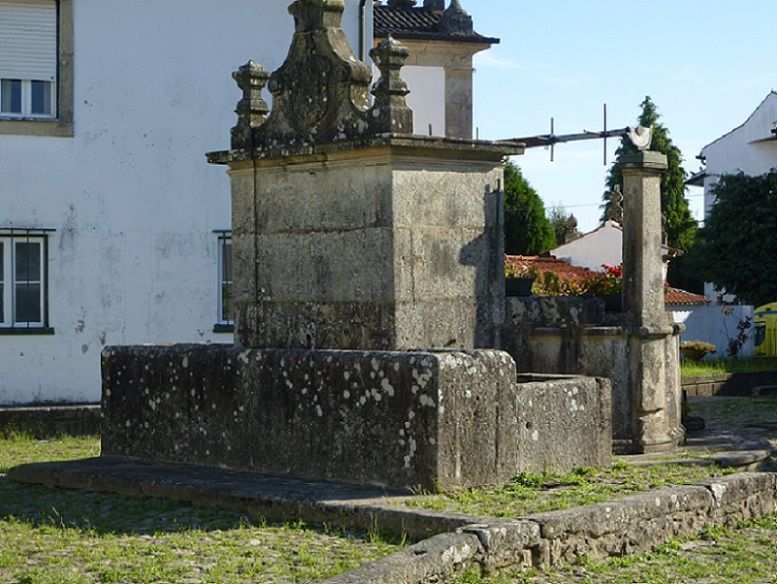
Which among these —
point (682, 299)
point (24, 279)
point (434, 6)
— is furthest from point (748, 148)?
point (24, 279)

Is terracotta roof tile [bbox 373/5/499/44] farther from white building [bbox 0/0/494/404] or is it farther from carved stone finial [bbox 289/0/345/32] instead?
carved stone finial [bbox 289/0/345/32]

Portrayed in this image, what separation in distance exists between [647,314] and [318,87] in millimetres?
3557

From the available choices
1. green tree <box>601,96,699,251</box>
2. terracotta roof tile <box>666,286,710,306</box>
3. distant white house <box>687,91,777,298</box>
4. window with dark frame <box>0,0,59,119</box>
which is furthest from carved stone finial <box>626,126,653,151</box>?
green tree <box>601,96,699,251</box>

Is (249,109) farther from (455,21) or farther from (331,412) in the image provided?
(455,21)

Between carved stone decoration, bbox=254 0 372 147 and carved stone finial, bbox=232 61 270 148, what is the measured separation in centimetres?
9

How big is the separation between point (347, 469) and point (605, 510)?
5.89ft

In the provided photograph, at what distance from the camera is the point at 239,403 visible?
9.62m

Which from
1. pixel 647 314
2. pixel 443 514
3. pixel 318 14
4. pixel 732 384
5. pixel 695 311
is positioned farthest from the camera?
pixel 695 311

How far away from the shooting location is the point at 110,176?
54.9 feet

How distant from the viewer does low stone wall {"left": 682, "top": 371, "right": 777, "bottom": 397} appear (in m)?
21.0

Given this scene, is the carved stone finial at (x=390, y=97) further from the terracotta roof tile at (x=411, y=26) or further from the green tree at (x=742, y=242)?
the green tree at (x=742, y=242)

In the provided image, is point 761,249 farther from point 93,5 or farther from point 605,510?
point 605,510

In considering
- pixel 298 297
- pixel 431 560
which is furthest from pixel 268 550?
pixel 298 297

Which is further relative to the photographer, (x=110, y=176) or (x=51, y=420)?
(x=110, y=176)
